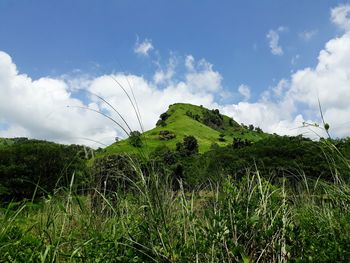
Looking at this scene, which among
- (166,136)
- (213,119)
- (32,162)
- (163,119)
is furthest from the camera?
(213,119)

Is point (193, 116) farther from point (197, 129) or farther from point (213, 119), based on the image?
point (197, 129)

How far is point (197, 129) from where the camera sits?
144m

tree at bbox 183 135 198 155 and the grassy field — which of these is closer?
the grassy field

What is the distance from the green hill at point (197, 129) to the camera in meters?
129

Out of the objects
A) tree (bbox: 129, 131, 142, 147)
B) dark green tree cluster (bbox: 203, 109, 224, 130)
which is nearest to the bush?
dark green tree cluster (bbox: 203, 109, 224, 130)

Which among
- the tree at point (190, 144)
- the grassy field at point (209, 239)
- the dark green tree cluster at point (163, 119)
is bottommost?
the grassy field at point (209, 239)

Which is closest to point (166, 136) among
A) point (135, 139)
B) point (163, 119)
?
point (163, 119)

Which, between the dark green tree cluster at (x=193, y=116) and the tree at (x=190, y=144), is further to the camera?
the dark green tree cluster at (x=193, y=116)

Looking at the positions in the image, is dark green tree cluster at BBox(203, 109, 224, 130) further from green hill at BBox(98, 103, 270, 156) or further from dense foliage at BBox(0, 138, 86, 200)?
dense foliage at BBox(0, 138, 86, 200)

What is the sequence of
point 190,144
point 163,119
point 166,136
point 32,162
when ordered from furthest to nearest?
1. point 163,119
2. point 166,136
3. point 190,144
4. point 32,162

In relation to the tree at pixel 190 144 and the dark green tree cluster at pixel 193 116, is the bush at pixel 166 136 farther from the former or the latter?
the dark green tree cluster at pixel 193 116

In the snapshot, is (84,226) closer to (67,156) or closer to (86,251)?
(86,251)

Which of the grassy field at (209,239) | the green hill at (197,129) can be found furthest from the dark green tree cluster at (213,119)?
the grassy field at (209,239)

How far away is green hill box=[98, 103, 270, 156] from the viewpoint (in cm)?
12888
